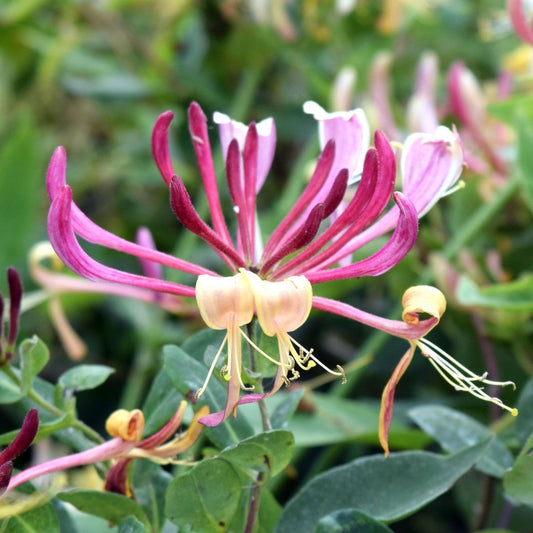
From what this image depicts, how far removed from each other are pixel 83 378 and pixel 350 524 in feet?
0.51

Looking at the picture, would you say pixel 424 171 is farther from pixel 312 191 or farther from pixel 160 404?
pixel 160 404

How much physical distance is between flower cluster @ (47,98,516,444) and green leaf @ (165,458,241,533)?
0.12 feet

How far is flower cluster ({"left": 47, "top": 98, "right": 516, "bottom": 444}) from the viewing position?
30cm

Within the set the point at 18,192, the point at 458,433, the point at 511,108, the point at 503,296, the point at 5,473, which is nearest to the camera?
the point at 5,473

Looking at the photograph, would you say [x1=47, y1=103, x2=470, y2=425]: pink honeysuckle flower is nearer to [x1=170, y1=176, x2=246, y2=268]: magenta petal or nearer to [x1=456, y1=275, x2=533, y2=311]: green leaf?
[x1=170, y1=176, x2=246, y2=268]: magenta petal

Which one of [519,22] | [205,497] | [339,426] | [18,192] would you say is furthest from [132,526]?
[18,192]

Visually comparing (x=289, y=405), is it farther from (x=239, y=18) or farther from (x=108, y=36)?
(x=108, y=36)

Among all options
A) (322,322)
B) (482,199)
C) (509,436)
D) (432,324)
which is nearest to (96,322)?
(322,322)

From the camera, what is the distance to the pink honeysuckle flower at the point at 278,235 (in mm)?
299

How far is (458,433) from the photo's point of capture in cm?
44

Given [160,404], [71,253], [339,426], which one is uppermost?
[71,253]

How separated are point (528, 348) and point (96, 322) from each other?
0.58m

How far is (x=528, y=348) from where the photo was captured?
675 mm

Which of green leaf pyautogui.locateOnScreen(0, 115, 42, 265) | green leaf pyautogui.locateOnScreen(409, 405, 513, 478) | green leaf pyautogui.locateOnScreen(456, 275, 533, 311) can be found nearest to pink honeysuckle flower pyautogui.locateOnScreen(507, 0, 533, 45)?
green leaf pyautogui.locateOnScreen(456, 275, 533, 311)
